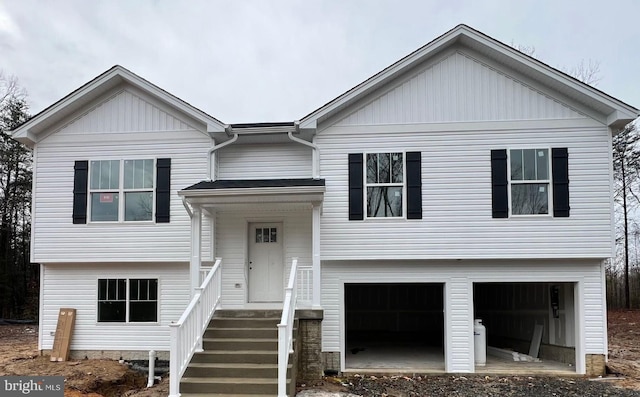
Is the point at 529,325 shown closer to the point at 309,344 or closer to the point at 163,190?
the point at 309,344

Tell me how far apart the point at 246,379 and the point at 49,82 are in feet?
77.1

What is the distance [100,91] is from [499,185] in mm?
9117

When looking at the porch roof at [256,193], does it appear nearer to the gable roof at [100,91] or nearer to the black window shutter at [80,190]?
the gable roof at [100,91]

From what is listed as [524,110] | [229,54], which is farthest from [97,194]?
[229,54]

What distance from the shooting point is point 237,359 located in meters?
7.64

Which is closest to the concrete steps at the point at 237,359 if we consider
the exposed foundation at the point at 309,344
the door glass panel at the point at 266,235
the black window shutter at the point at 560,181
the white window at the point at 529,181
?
the exposed foundation at the point at 309,344

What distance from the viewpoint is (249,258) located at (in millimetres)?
10430

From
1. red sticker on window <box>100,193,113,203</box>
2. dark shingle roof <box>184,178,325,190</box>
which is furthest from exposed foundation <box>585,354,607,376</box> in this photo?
red sticker on window <box>100,193,113,203</box>

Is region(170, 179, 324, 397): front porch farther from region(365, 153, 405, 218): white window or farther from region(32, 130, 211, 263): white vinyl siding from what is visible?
region(365, 153, 405, 218): white window

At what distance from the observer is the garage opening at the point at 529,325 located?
10102 mm

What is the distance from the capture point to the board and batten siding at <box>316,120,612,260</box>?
30.5 feet

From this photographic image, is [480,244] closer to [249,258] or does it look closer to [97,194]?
[249,258]

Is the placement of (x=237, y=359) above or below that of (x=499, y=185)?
below

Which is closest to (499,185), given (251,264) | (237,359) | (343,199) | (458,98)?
(458,98)
